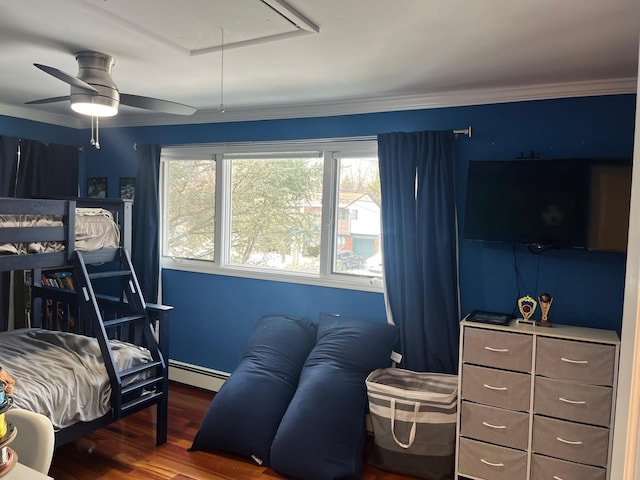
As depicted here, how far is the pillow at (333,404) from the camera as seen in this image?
275 centimetres

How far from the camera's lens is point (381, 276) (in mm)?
3533

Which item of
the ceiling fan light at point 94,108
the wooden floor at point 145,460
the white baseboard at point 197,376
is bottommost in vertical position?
the wooden floor at point 145,460

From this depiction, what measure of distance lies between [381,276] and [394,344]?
0.52 metres

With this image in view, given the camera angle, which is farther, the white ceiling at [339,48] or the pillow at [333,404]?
the pillow at [333,404]

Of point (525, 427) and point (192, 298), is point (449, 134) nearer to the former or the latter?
point (525, 427)

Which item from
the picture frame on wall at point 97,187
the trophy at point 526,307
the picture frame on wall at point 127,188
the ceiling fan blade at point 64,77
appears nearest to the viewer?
the ceiling fan blade at point 64,77

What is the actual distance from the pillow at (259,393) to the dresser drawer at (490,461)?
1138mm

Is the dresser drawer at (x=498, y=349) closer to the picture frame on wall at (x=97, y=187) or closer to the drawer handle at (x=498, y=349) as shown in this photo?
the drawer handle at (x=498, y=349)

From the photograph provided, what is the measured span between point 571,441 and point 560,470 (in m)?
0.18

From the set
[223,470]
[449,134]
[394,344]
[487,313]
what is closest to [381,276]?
[394,344]

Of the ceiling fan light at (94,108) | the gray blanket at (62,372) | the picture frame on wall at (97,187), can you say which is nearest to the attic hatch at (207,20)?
the ceiling fan light at (94,108)

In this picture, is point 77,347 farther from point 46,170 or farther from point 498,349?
point 498,349

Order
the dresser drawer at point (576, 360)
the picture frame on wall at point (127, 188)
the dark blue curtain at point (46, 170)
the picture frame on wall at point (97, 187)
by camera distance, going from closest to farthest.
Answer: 1. the dresser drawer at point (576, 360)
2. the dark blue curtain at point (46, 170)
3. the picture frame on wall at point (127, 188)
4. the picture frame on wall at point (97, 187)

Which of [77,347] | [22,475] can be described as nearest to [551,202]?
[22,475]
